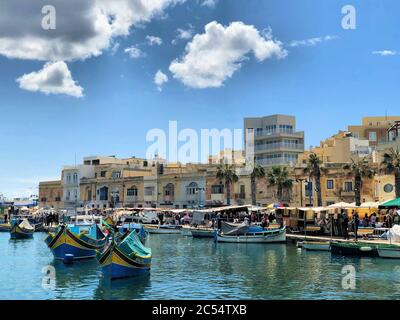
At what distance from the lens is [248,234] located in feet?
148

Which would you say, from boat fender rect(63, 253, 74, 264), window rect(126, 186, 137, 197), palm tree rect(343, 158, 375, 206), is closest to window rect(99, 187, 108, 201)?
window rect(126, 186, 137, 197)

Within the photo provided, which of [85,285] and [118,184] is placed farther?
[118,184]

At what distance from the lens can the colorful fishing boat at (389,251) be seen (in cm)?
3062

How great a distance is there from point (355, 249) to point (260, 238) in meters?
13.2

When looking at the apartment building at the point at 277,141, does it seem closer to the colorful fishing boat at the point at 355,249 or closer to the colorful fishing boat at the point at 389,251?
the colorful fishing boat at the point at 355,249

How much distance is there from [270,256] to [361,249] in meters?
6.34

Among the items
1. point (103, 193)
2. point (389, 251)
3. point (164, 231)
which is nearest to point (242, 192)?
point (164, 231)

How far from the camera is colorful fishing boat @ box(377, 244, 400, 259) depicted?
100 feet

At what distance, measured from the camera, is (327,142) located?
8150 centimetres

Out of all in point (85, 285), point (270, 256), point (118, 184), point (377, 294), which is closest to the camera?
point (377, 294)

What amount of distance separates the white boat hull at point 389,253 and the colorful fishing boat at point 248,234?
13026mm

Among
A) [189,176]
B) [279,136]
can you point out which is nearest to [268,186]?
[279,136]

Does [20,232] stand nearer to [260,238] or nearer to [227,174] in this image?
[260,238]
